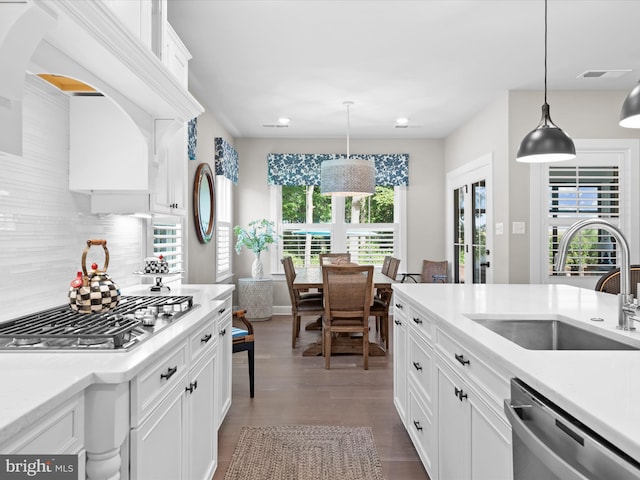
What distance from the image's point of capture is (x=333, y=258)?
6.06 m

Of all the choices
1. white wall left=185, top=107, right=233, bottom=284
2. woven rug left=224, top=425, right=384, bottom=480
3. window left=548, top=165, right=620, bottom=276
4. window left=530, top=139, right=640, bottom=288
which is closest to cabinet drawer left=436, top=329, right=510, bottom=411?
woven rug left=224, top=425, right=384, bottom=480

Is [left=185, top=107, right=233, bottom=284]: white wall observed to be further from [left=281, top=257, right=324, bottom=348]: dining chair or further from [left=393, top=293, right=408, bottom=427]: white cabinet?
[left=393, top=293, right=408, bottom=427]: white cabinet

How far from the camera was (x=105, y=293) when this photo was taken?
5.70 ft

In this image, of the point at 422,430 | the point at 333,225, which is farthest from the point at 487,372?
the point at 333,225

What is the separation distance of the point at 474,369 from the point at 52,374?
1247 millimetres

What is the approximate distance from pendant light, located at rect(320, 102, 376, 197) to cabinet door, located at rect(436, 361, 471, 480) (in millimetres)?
3112

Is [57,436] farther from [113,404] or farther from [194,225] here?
[194,225]

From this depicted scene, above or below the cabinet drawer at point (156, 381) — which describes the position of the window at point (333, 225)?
above

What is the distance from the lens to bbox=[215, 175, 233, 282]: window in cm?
559

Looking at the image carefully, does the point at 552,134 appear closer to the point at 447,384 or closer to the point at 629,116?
the point at 629,116

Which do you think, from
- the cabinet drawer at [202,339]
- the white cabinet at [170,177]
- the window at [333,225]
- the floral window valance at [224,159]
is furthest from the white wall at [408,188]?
the cabinet drawer at [202,339]

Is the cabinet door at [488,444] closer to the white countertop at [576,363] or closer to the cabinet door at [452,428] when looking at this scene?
the cabinet door at [452,428]

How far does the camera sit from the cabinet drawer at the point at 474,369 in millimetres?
1268

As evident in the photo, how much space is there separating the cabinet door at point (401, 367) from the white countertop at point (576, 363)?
510 mm
